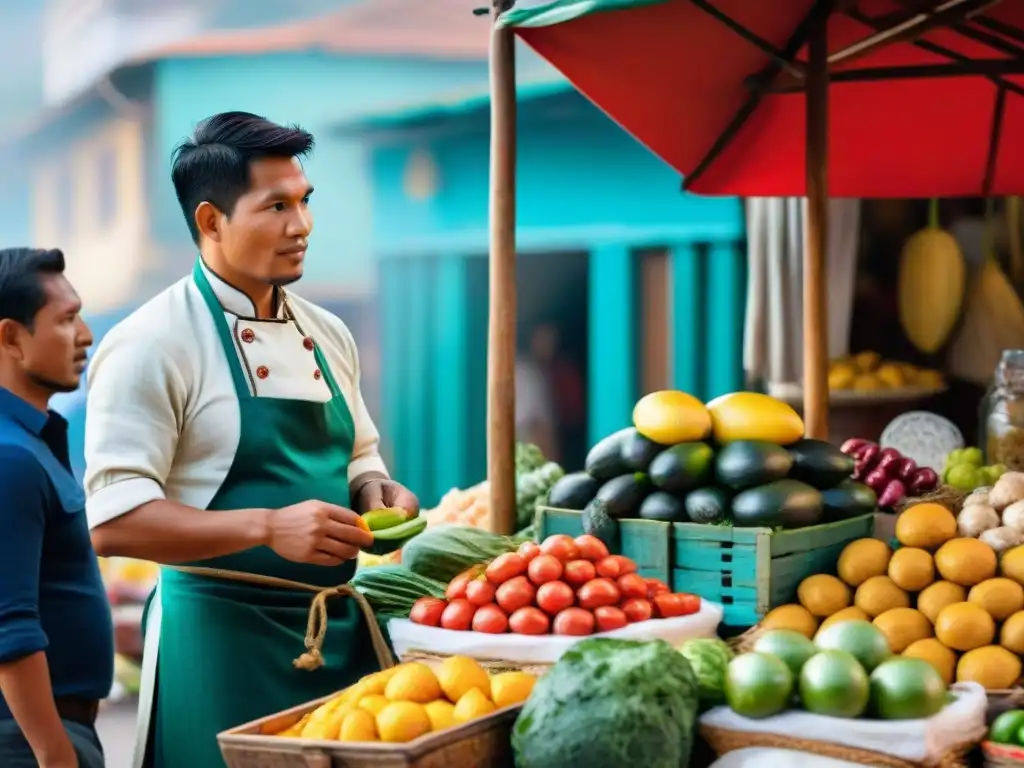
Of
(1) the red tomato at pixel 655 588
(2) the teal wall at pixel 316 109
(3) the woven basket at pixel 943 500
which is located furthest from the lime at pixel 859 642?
(2) the teal wall at pixel 316 109

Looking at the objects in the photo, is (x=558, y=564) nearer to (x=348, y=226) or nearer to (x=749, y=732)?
(x=749, y=732)

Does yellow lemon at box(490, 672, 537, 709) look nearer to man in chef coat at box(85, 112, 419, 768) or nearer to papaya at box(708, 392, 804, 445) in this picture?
man in chef coat at box(85, 112, 419, 768)

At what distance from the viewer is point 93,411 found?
2.77 meters

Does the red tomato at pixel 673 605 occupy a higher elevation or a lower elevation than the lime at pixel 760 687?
higher

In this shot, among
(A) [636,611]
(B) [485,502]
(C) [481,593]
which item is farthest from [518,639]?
(B) [485,502]

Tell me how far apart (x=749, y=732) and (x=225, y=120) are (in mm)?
1599

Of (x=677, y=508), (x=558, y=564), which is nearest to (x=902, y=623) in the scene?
(x=677, y=508)

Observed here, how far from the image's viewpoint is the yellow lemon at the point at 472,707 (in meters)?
2.61

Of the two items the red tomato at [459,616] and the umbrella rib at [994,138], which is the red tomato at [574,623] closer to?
the red tomato at [459,616]

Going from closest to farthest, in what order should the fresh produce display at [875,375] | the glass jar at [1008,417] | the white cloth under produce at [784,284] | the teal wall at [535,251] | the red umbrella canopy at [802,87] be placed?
the red umbrella canopy at [802,87] → the glass jar at [1008,417] → the fresh produce display at [875,375] → the white cloth under produce at [784,284] → the teal wall at [535,251]

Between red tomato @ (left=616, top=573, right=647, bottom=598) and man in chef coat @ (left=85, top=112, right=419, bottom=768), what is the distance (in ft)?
1.92

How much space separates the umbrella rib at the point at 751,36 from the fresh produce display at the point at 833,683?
8.11ft

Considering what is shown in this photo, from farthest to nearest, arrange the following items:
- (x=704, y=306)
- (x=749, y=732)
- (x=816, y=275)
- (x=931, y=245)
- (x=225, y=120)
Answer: (x=704, y=306) → (x=931, y=245) → (x=816, y=275) → (x=225, y=120) → (x=749, y=732)

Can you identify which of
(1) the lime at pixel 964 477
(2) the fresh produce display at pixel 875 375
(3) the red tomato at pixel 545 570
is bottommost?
(1) the lime at pixel 964 477
